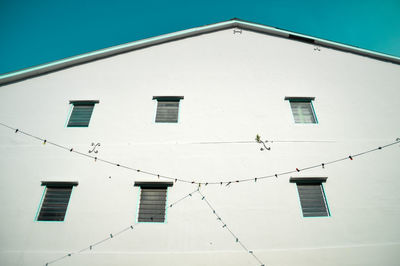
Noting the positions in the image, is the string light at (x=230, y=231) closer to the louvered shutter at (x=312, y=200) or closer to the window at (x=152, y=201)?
the window at (x=152, y=201)

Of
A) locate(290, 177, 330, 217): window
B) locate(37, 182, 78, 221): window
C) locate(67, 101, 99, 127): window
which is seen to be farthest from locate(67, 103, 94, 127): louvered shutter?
locate(290, 177, 330, 217): window

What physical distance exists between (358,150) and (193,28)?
780cm

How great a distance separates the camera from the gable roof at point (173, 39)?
7883 mm

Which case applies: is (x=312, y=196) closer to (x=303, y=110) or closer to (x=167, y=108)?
(x=303, y=110)

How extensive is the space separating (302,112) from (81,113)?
8002 mm

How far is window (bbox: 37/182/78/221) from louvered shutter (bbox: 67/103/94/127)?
2.12 meters

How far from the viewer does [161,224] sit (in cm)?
531

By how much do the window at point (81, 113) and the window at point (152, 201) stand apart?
323 cm

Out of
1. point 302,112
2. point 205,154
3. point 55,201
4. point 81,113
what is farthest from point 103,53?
point 302,112

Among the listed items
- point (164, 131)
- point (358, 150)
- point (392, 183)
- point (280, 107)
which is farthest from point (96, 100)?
point (392, 183)

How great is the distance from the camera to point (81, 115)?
23.5 ft

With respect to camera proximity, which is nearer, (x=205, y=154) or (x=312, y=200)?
(x=312, y=200)

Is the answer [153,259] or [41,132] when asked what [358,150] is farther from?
[41,132]

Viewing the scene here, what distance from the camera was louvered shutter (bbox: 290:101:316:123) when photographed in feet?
22.7
